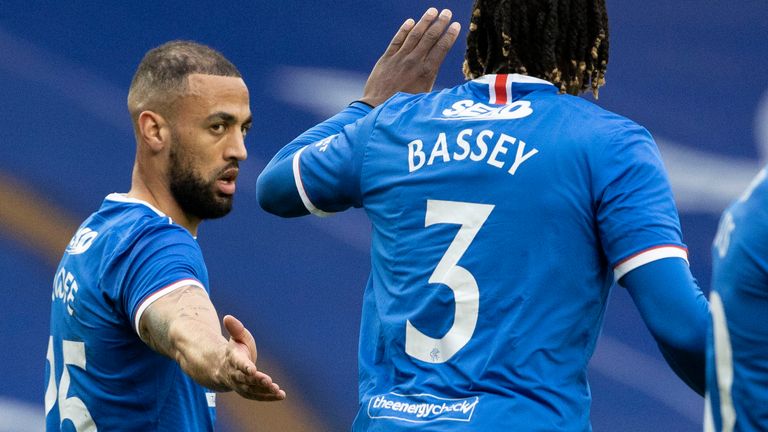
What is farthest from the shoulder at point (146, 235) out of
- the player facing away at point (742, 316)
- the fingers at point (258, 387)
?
the player facing away at point (742, 316)

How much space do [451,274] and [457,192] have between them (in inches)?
7.0

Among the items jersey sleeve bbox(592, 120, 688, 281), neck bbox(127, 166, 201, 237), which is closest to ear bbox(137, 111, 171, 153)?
neck bbox(127, 166, 201, 237)

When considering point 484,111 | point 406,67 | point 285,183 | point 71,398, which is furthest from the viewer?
point 71,398

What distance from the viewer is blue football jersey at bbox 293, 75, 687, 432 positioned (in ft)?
8.28

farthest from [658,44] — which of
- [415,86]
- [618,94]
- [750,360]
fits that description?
[750,360]

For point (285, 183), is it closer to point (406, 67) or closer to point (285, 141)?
point (406, 67)

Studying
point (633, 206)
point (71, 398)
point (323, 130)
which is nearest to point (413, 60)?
point (323, 130)

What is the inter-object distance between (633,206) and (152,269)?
A: 1.24m

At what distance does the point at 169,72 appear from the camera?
12.3 ft

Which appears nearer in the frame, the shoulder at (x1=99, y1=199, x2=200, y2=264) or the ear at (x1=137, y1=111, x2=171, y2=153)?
the shoulder at (x1=99, y1=199, x2=200, y2=264)

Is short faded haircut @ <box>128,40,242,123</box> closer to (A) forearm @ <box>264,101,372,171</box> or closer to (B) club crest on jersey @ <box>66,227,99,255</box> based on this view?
(B) club crest on jersey @ <box>66,227,99,255</box>

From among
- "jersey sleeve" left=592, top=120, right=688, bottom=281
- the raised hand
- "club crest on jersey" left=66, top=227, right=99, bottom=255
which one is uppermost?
the raised hand

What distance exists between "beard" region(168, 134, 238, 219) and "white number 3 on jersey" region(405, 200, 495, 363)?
47.3 inches

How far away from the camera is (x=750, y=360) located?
81.2 inches
